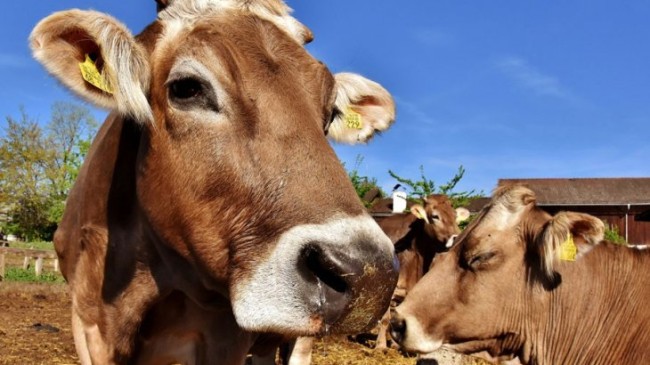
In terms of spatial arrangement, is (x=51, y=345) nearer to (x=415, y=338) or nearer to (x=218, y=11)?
(x=415, y=338)

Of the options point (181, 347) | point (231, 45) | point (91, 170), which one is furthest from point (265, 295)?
point (91, 170)

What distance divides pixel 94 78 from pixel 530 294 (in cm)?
366

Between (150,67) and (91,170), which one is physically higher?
(150,67)

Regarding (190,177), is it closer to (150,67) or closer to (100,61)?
(150,67)

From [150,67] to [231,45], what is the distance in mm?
461

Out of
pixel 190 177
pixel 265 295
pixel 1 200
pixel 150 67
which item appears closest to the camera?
pixel 265 295

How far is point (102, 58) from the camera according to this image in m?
2.76

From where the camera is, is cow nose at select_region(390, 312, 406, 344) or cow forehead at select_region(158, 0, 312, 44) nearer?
cow forehead at select_region(158, 0, 312, 44)

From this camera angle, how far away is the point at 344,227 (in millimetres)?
2008

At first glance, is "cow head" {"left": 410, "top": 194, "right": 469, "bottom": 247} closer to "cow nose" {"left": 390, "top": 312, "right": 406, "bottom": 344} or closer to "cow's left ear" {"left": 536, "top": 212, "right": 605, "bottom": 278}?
"cow nose" {"left": 390, "top": 312, "right": 406, "bottom": 344}

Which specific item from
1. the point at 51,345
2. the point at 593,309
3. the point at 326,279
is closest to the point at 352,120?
the point at 326,279

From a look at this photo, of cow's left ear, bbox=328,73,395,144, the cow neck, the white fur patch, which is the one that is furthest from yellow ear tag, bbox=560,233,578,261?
cow's left ear, bbox=328,73,395,144

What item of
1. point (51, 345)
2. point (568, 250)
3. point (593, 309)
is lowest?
point (51, 345)

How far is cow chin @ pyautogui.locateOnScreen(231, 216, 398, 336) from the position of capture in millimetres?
1978
